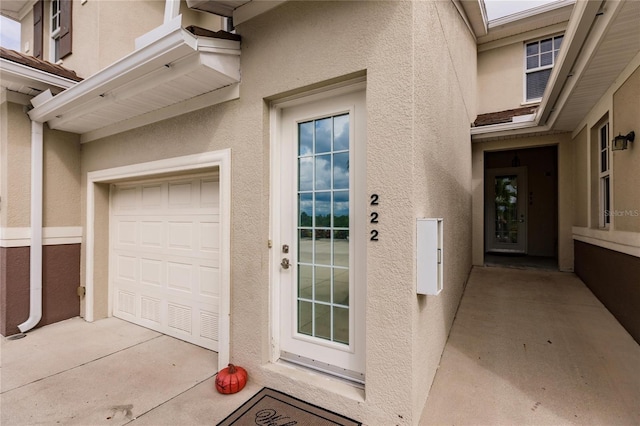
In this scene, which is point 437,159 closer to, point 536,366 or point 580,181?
point 536,366

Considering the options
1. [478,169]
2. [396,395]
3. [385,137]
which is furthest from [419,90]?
[478,169]

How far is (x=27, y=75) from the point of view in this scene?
13.4 feet

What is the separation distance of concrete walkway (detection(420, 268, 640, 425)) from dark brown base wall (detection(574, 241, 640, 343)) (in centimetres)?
14

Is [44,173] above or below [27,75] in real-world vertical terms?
below

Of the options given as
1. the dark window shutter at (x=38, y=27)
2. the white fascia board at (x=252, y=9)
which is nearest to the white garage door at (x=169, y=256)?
the white fascia board at (x=252, y=9)

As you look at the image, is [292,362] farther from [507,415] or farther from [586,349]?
[586,349]

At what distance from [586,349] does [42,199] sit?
7.82 metres

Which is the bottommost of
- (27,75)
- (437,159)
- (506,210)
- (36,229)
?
(36,229)

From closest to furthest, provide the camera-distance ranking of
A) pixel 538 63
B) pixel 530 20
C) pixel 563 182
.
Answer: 1. pixel 563 182
2. pixel 530 20
3. pixel 538 63

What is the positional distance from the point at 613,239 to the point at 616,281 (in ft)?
1.90

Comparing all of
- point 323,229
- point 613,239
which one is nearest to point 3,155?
point 323,229

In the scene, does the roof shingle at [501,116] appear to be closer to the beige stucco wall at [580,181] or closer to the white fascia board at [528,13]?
the beige stucco wall at [580,181]

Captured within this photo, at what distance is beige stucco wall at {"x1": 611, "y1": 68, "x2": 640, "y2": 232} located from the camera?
3467 millimetres

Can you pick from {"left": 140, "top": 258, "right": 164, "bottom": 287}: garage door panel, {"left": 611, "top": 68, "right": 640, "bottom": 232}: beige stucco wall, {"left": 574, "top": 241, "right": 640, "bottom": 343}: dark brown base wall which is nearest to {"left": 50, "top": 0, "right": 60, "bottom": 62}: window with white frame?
{"left": 140, "top": 258, "right": 164, "bottom": 287}: garage door panel
